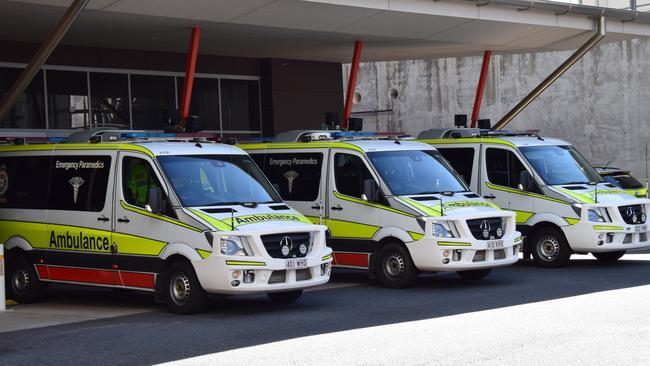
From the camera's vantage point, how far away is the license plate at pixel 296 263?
A: 1318 centimetres

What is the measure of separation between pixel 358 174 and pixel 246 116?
11.5 metres

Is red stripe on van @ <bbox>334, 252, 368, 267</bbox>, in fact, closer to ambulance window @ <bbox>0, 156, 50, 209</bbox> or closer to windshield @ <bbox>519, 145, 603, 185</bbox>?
windshield @ <bbox>519, 145, 603, 185</bbox>

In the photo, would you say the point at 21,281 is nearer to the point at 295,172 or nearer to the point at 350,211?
the point at 295,172

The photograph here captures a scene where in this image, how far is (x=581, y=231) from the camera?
17500 mm

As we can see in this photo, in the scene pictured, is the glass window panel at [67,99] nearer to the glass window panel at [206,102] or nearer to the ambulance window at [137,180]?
the glass window panel at [206,102]

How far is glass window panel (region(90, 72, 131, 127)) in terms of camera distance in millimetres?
24016

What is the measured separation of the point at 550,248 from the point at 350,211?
3671mm

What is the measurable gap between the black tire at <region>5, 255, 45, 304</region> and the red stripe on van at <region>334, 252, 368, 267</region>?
4.16 m

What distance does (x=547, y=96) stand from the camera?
122 ft

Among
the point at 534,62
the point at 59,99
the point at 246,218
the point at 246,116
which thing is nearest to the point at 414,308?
the point at 246,218

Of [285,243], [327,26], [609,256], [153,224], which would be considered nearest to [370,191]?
[285,243]

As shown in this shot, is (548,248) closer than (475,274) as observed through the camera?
No

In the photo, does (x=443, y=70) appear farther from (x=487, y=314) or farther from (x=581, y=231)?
(x=487, y=314)

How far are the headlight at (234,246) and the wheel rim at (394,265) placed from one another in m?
3.31
